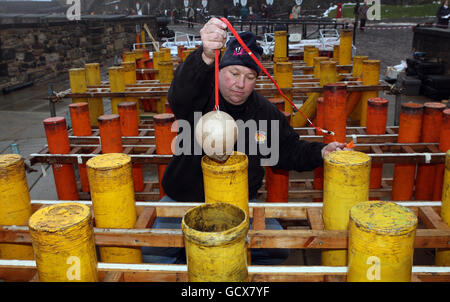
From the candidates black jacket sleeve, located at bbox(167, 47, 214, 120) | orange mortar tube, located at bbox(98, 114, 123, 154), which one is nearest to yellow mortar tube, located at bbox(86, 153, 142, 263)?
black jacket sleeve, located at bbox(167, 47, 214, 120)

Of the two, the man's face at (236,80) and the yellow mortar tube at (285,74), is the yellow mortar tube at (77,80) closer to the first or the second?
the yellow mortar tube at (285,74)

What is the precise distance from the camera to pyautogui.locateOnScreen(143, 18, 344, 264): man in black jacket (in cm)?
246

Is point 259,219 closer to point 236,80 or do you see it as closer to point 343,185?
point 343,185

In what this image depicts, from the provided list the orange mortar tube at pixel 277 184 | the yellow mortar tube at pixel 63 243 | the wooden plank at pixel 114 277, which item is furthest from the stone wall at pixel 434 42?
the yellow mortar tube at pixel 63 243

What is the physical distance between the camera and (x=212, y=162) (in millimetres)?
2018

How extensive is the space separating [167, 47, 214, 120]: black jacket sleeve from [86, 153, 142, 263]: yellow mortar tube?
23.8 inches

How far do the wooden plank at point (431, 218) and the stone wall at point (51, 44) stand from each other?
13.4m

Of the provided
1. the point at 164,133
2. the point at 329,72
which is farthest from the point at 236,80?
the point at 329,72

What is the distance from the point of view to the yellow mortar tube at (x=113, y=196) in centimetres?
210

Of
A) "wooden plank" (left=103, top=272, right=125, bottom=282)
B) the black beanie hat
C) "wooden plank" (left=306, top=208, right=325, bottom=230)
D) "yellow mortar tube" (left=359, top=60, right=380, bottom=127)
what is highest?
the black beanie hat

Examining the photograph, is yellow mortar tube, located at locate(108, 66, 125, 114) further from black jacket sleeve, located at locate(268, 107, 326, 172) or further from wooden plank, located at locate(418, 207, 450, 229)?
Answer: wooden plank, located at locate(418, 207, 450, 229)

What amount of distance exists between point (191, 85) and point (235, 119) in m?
0.57
